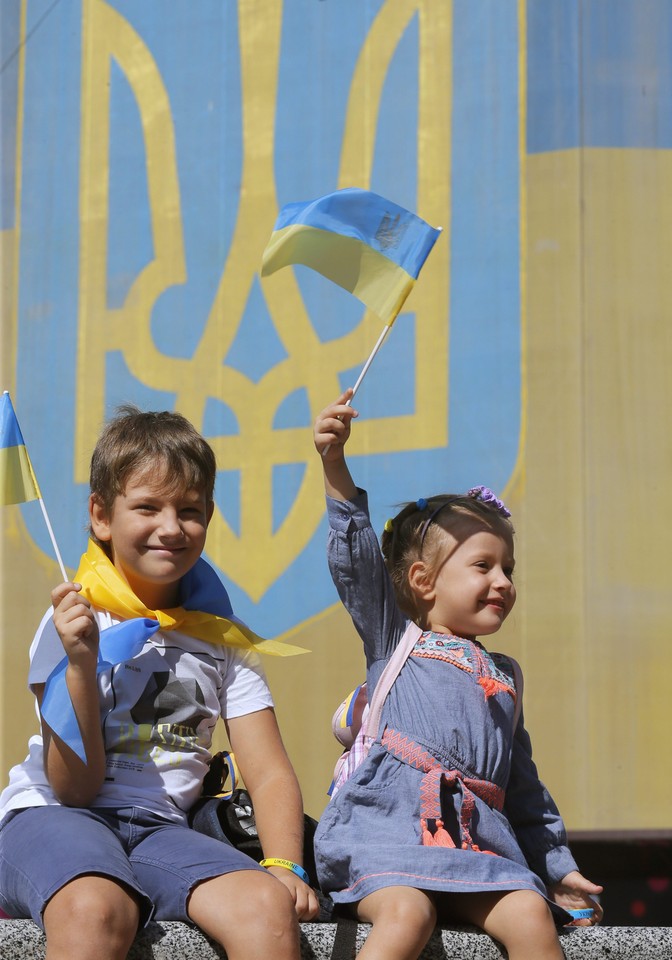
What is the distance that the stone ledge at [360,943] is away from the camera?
6.26 ft

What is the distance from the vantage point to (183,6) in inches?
191

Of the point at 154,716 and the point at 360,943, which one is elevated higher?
the point at 154,716

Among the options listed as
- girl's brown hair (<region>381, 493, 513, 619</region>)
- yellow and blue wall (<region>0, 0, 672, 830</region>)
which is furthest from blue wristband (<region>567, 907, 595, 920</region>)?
yellow and blue wall (<region>0, 0, 672, 830</region>)

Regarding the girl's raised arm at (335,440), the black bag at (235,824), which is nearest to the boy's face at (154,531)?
the girl's raised arm at (335,440)

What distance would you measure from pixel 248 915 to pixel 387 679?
2.03 feet

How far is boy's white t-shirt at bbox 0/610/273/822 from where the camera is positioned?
223 centimetres

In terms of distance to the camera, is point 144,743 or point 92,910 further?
point 144,743

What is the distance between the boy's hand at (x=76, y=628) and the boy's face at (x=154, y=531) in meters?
0.28

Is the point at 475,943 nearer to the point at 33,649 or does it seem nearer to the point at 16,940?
the point at 16,940

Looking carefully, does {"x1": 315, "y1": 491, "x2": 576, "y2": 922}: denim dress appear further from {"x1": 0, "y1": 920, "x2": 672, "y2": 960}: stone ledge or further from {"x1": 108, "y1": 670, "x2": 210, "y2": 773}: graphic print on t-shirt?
{"x1": 108, "y1": 670, "x2": 210, "y2": 773}: graphic print on t-shirt

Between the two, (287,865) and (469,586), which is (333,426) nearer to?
(469,586)

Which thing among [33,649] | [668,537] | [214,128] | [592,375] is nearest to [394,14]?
[214,128]

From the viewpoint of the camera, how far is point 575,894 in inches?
93.1

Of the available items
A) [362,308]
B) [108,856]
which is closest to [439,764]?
[108,856]
